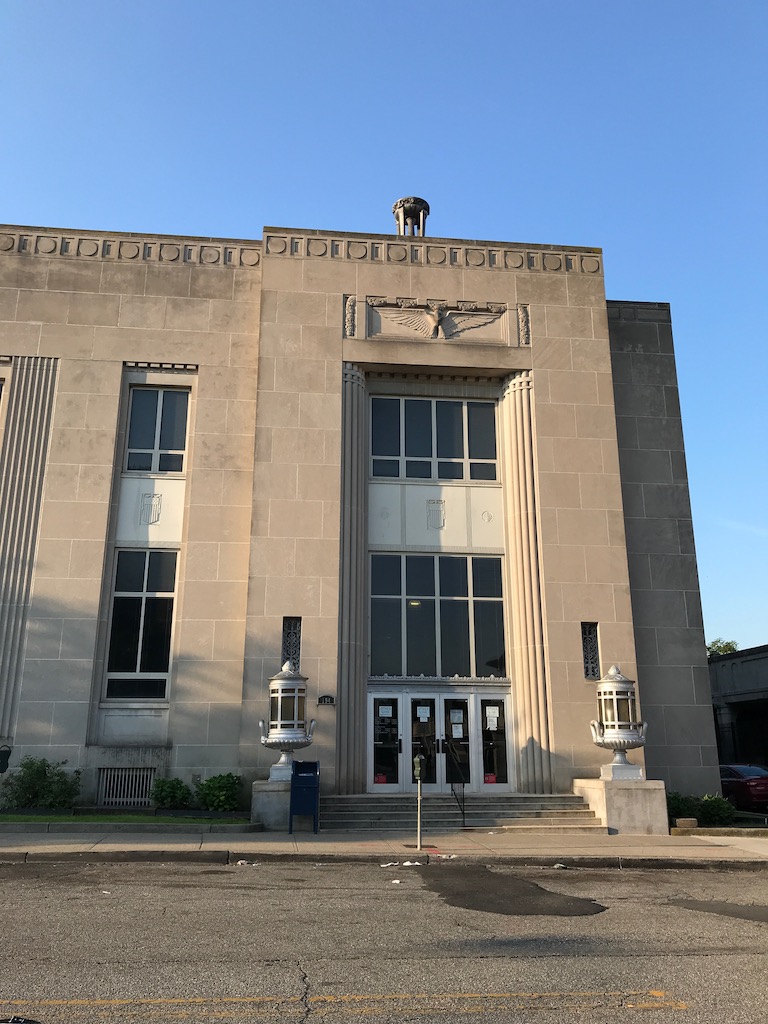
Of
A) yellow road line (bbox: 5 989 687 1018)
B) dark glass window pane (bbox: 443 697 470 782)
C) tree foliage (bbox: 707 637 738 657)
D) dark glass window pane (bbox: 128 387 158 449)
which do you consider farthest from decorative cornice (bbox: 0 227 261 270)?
tree foliage (bbox: 707 637 738 657)

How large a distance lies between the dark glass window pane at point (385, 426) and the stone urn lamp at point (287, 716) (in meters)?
7.20

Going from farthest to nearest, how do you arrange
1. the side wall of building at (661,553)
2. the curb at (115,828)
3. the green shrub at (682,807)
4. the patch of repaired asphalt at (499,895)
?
the side wall of building at (661,553) → the green shrub at (682,807) → the curb at (115,828) → the patch of repaired asphalt at (499,895)

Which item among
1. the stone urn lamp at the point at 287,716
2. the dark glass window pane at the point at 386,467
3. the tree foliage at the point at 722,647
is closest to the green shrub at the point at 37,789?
the stone urn lamp at the point at 287,716

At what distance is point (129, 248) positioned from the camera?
76.2 ft

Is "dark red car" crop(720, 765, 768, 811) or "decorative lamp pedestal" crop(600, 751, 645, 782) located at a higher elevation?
"decorative lamp pedestal" crop(600, 751, 645, 782)

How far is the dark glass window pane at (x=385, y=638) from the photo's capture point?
2130 centimetres

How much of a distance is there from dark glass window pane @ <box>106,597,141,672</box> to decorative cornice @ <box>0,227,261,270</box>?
9.59 meters

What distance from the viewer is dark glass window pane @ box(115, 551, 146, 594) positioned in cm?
2139

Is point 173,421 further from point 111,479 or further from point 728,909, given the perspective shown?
point 728,909

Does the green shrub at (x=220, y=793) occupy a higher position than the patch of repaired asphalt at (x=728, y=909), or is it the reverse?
the green shrub at (x=220, y=793)

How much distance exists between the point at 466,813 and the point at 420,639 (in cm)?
467

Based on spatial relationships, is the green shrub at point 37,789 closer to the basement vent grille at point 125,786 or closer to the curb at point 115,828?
the basement vent grille at point 125,786

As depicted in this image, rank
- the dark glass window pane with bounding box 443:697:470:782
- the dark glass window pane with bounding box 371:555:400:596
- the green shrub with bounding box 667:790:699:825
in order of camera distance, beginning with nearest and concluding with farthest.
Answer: the green shrub with bounding box 667:790:699:825 < the dark glass window pane with bounding box 443:697:470:782 < the dark glass window pane with bounding box 371:555:400:596

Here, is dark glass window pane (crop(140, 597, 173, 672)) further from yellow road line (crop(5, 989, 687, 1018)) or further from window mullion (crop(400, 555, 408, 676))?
yellow road line (crop(5, 989, 687, 1018))
